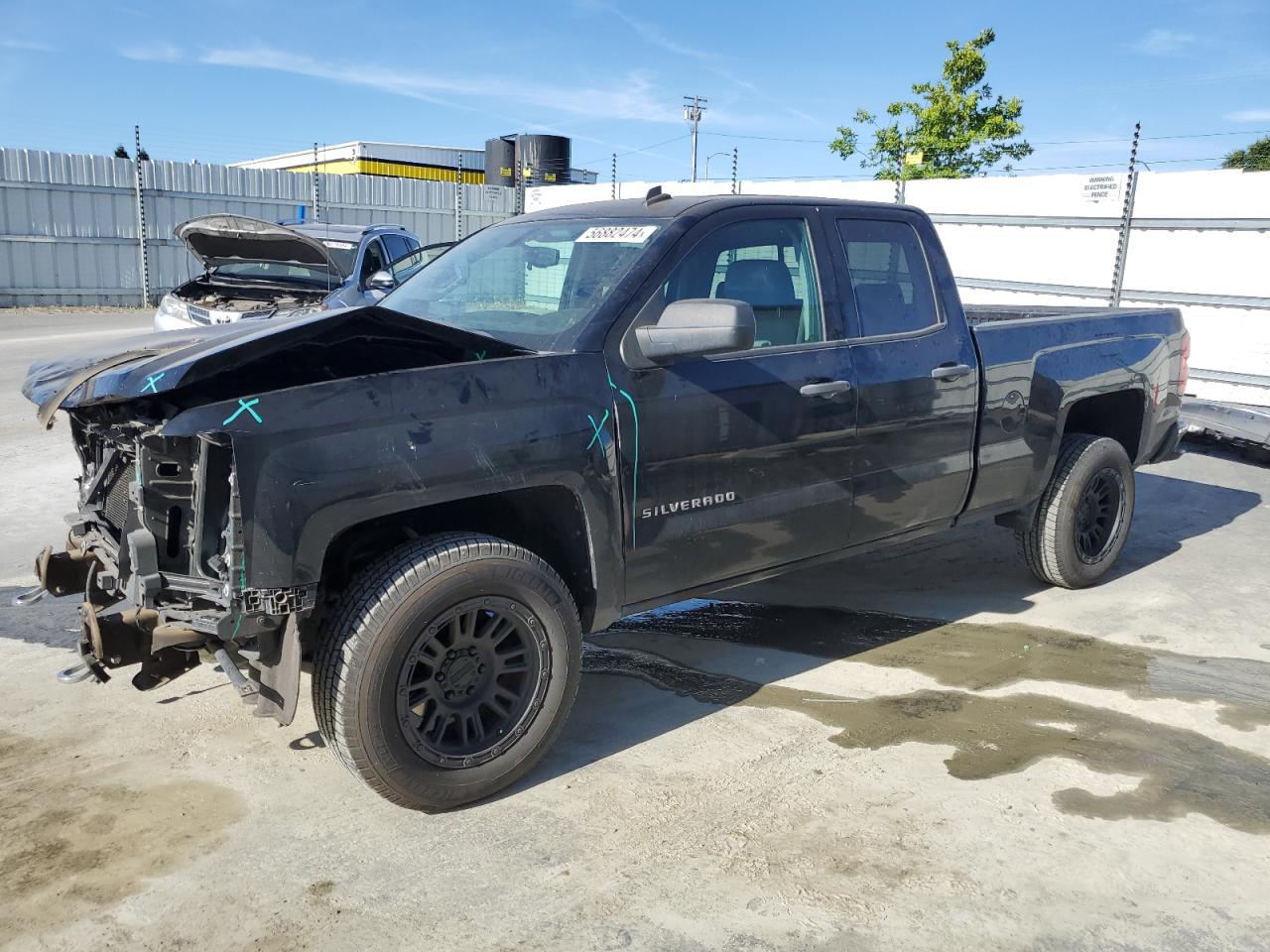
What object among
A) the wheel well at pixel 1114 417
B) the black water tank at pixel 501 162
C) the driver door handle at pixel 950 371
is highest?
the black water tank at pixel 501 162

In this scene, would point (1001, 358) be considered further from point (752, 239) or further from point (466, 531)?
point (466, 531)

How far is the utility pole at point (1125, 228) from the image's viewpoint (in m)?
12.9

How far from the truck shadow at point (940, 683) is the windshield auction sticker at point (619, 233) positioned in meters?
1.81

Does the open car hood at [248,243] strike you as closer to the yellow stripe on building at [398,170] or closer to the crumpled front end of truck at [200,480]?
the crumpled front end of truck at [200,480]

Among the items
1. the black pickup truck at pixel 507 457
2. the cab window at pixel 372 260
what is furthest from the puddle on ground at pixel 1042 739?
the cab window at pixel 372 260

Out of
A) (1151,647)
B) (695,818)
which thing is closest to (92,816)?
(695,818)

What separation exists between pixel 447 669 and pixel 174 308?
27.9 ft

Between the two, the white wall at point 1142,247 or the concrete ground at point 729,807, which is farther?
the white wall at point 1142,247

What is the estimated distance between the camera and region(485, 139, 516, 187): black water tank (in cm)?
2936

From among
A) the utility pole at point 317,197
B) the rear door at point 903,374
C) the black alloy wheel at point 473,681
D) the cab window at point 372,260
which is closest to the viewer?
the black alloy wheel at point 473,681

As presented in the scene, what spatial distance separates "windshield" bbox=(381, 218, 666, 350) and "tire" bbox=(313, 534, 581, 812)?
86cm

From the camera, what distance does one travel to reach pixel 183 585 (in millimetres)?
3012

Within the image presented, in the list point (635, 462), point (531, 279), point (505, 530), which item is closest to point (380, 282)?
point (531, 279)

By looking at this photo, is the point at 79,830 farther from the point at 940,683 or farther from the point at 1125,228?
the point at 1125,228
